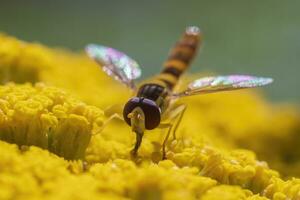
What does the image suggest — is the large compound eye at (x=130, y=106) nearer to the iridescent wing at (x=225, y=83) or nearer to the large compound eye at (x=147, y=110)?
the large compound eye at (x=147, y=110)

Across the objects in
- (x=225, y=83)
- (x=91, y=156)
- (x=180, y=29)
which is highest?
(x=180, y=29)

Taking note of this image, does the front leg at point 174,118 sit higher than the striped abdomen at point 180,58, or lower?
lower

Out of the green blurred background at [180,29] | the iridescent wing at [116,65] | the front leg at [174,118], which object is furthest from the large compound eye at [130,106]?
the green blurred background at [180,29]

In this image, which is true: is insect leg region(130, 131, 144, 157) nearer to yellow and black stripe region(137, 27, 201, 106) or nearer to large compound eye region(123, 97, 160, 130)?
large compound eye region(123, 97, 160, 130)

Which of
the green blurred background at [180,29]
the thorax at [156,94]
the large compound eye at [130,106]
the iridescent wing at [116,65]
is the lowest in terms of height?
the large compound eye at [130,106]

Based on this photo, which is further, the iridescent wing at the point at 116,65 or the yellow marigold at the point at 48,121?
the iridescent wing at the point at 116,65

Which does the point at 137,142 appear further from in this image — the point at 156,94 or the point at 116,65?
the point at 116,65

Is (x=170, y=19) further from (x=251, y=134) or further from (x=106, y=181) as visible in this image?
(x=106, y=181)

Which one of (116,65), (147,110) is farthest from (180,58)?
(147,110)
